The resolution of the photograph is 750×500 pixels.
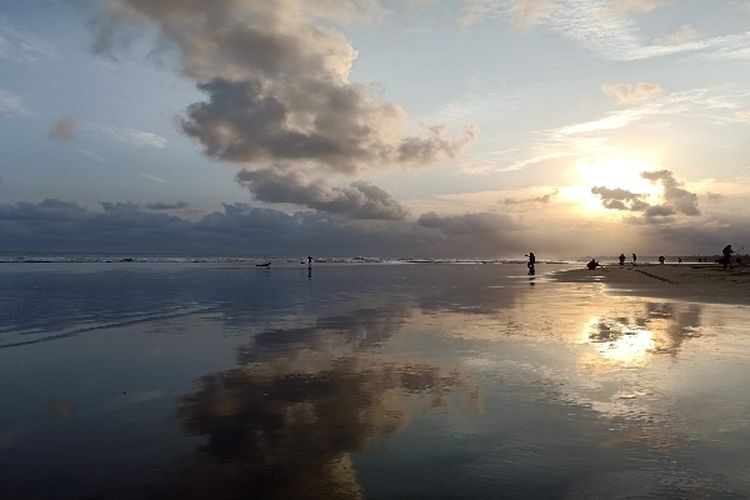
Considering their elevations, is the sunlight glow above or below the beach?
above

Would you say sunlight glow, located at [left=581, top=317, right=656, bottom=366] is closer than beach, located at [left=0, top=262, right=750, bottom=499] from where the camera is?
No

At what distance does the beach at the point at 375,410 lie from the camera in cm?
716

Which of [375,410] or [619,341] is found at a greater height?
[619,341]

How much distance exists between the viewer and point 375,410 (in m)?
10.3

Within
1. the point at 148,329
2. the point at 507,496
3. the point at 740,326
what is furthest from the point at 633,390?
the point at 148,329

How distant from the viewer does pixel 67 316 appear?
2477 centimetres

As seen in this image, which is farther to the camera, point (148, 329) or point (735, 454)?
point (148, 329)

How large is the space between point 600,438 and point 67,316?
77.8 feet

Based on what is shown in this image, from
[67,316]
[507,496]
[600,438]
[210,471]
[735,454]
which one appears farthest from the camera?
[67,316]

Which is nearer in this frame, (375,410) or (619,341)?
(375,410)

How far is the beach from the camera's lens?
23.5 ft

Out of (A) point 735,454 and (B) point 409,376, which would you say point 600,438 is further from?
(B) point 409,376

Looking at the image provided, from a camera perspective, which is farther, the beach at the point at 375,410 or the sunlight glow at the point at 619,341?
the sunlight glow at the point at 619,341

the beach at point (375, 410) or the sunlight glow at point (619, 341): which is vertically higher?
the sunlight glow at point (619, 341)
